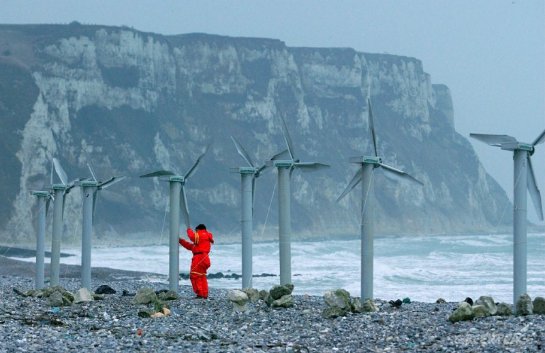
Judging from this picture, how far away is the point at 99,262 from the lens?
286 feet

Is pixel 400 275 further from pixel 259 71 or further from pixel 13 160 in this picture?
pixel 259 71

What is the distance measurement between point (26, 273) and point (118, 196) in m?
98.8

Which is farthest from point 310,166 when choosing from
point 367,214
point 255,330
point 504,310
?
point 504,310

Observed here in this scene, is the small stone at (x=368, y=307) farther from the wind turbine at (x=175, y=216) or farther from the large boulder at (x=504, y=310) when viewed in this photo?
the wind turbine at (x=175, y=216)

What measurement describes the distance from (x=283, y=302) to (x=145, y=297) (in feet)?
13.2

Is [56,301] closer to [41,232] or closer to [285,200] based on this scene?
[285,200]

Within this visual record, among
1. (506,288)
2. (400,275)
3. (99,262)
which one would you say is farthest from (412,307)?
(99,262)

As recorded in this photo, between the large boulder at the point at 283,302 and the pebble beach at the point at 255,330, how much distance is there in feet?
0.50

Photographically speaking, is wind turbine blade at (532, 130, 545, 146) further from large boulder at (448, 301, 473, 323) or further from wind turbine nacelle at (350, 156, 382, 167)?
large boulder at (448, 301, 473, 323)

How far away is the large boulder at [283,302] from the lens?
2548 centimetres

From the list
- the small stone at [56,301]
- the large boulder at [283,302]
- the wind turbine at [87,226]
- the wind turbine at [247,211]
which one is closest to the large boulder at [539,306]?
the large boulder at [283,302]

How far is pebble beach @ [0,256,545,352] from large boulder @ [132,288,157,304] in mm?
243

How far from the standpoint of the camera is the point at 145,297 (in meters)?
27.4

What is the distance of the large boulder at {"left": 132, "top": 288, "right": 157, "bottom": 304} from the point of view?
1072 inches
